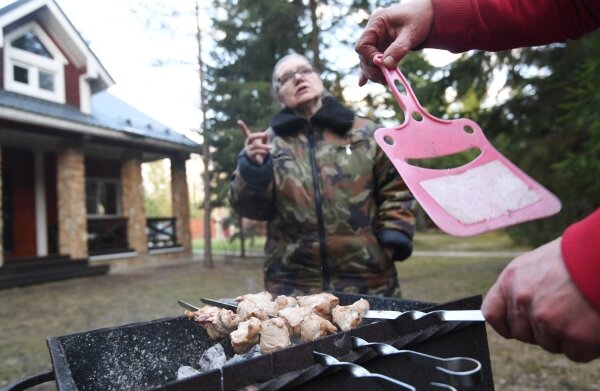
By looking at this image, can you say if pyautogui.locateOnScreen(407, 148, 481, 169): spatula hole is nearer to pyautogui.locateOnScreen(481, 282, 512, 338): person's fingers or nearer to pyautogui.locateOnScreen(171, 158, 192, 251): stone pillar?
pyautogui.locateOnScreen(481, 282, 512, 338): person's fingers

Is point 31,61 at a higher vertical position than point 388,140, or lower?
higher

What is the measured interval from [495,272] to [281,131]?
23.0 ft

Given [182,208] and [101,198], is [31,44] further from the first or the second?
[182,208]

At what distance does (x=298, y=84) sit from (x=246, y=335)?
55.6 inches

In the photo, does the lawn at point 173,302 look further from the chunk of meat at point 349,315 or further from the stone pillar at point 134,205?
the stone pillar at point 134,205

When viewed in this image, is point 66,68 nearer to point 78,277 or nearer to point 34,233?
point 78,277

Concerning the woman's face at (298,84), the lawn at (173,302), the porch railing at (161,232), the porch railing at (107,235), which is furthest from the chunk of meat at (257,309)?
the porch railing at (161,232)

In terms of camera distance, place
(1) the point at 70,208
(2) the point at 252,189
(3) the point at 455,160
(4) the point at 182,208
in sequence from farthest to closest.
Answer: (4) the point at 182,208 < (1) the point at 70,208 < (3) the point at 455,160 < (2) the point at 252,189

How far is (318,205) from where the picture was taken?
196 cm

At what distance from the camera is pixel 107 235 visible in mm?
10773

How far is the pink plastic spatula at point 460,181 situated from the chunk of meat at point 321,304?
0.52 metres

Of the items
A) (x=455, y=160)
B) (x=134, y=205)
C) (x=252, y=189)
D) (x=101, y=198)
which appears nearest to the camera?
(x=252, y=189)

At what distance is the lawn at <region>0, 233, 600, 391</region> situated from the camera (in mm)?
3363

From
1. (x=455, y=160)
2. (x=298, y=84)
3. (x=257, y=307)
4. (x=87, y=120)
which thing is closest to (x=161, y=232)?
(x=87, y=120)
